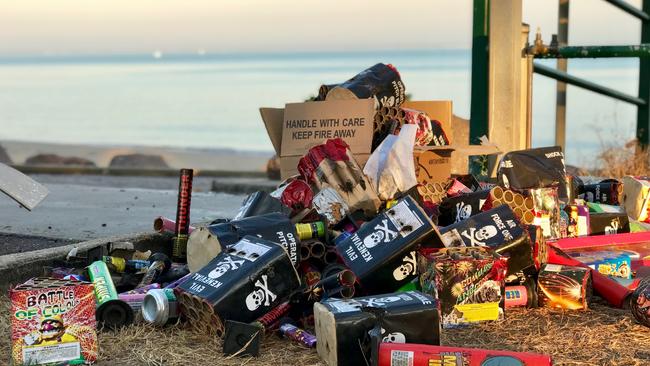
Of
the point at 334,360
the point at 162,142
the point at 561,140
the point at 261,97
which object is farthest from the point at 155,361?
the point at 261,97

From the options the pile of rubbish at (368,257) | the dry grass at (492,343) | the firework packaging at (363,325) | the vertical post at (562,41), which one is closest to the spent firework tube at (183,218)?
the pile of rubbish at (368,257)

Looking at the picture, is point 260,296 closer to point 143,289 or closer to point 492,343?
point 143,289

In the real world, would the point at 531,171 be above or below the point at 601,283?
above

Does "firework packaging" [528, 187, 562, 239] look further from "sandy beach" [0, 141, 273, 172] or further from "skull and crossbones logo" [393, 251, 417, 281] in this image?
"sandy beach" [0, 141, 273, 172]

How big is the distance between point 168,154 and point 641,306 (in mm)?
22261

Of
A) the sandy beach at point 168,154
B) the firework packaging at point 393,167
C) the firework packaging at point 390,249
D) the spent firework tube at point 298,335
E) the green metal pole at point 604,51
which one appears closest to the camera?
the spent firework tube at point 298,335

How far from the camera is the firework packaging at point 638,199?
6141 millimetres

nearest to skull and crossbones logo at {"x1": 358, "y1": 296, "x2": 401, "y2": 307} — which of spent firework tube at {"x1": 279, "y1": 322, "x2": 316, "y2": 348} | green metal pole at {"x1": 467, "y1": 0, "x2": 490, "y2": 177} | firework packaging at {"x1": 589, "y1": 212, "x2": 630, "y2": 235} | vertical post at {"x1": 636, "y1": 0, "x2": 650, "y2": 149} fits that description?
spent firework tube at {"x1": 279, "y1": 322, "x2": 316, "y2": 348}

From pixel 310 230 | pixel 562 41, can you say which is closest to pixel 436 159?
pixel 310 230

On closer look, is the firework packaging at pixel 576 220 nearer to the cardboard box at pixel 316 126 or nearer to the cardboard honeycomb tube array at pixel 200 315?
the cardboard box at pixel 316 126

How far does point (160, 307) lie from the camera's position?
4.34m

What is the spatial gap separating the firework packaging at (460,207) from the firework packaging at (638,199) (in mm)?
1373

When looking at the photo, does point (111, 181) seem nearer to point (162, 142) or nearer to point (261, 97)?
point (162, 142)

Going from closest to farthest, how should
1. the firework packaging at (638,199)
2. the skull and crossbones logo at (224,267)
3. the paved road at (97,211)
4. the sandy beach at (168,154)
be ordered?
the skull and crossbones logo at (224,267)
the firework packaging at (638,199)
the paved road at (97,211)
the sandy beach at (168,154)
